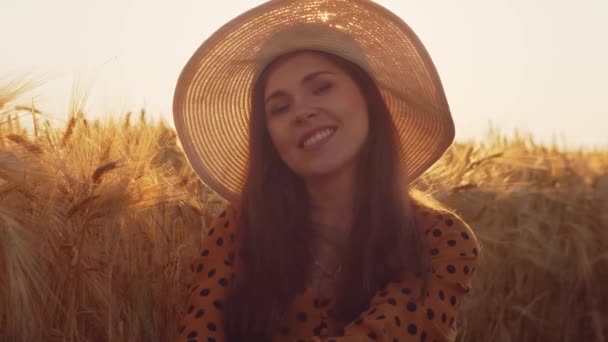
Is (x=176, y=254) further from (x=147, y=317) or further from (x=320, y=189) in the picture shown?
(x=320, y=189)

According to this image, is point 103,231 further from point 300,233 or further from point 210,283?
point 300,233

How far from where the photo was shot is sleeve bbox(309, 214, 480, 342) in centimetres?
234

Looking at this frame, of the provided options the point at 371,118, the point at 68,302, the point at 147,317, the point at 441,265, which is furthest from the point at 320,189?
the point at 68,302

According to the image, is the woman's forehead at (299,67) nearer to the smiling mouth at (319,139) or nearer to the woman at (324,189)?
the woman at (324,189)

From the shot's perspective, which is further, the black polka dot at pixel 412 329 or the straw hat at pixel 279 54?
the straw hat at pixel 279 54

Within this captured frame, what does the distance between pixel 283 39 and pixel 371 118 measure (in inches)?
13.6

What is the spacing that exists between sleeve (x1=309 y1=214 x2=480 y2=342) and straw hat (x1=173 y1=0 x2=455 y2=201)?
33 cm

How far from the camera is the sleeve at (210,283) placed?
98.6 inches

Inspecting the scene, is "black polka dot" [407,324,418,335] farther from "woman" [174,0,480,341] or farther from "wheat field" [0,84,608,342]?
"wheat field" [0,84,608,342]

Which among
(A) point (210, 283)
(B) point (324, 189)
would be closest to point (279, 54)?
(B) point (324, 189)

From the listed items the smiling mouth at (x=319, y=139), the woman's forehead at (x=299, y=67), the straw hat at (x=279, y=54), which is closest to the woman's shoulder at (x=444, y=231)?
the straw hat at (x=279, y=54)

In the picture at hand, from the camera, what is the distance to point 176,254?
9.00 ft

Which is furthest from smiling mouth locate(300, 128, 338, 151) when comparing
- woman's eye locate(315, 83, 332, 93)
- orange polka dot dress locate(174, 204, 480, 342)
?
orange polka dot dress locate(174, 204, 480, 342)

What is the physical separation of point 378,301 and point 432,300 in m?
0.15
